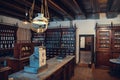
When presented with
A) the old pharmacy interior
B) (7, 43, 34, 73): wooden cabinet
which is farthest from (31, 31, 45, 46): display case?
(7, 43, 34, 73): wooden cabinet

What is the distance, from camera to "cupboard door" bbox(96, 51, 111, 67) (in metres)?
7.80

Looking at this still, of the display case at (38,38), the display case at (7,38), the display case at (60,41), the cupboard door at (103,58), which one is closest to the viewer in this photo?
the display case at (7,38)

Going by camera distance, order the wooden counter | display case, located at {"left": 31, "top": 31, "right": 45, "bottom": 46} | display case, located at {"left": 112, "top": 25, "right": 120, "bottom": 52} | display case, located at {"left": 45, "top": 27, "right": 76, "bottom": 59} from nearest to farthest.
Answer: the wooden counter → display case, located at {"left": 112, "top": 25, "right": 120, "bottom": 52} → display case, located at {"left": 45, "top": 27, "right": 76, "bottom": 59} → display case, located at {"left": 31, "top": 31, "right": 45, "bottom": 46}

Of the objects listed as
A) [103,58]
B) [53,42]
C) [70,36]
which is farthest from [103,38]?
[53,42]

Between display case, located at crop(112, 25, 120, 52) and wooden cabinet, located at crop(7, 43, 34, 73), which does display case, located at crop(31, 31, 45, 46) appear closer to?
wooden cabinet, located at crop(7, 43, 34, 73)

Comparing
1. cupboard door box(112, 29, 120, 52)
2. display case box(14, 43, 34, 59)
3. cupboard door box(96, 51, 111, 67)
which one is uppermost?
cupboard door box(112, 29, 120, 52)

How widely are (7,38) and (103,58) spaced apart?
5.41 metres

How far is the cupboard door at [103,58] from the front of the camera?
7.80 metres

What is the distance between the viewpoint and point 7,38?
23.2 ft

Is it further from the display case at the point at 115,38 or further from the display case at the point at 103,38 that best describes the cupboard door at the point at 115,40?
the display case at the point at 103,38

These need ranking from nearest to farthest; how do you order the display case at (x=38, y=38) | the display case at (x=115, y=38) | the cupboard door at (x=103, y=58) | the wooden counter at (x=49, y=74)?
1. the wooden counter at (x=49, y=74)
2. the display case at (x=115, y=38)
3. the cupboard door at (x=103, y=58)
4. the display case at (x=38, y=38)

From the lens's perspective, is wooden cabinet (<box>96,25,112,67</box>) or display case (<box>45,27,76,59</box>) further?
display case (<box>45,27,76,59</box>)

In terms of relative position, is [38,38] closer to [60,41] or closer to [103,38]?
[60,41]

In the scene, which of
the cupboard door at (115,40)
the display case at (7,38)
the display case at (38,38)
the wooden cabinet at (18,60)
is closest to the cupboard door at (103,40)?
the cupboard door at (115,40)
